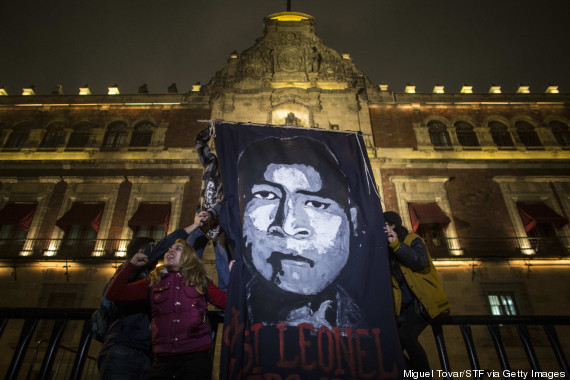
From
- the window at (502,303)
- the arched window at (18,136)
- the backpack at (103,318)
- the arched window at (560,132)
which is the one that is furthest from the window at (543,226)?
the arched window at (18,136)

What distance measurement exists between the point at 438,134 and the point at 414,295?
15166 millimetres

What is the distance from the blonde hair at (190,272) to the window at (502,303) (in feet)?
42.6

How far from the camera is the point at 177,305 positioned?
9.84ft

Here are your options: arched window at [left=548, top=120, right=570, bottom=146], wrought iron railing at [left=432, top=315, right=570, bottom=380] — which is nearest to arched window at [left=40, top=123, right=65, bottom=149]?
wrought iron railing at [left=432, top=315, right=570, bottom=380]

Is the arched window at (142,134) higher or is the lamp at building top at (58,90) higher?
the lamp at building top at (58,90)

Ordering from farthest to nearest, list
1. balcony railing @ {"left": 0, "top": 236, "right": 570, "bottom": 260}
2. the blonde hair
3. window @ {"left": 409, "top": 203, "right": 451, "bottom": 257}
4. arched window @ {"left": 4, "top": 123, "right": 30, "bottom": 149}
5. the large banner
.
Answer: arched window @ {"left": 4, "top": 123, "right": 30, "bottom": 149} → window @ {"left": 409, "top": 203, "right": 451, "bottom": 257} → balcony railing @ {"left": 0, "top": 236, "right": 570, "bottom": 260} → the blonde hair → the large banner

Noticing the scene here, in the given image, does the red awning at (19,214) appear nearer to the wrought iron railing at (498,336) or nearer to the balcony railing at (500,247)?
the wrought iron railing at (498,336)

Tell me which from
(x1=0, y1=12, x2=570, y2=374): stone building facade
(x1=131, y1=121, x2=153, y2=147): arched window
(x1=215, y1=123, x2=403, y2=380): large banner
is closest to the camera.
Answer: (x1=215, y1=123, x2=403, y2=380): large banner

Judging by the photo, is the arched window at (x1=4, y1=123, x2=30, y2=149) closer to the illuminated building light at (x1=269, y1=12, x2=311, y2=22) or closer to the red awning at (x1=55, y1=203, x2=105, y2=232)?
the red awning at (x1=55, y1=203, x2=105, y2=232)

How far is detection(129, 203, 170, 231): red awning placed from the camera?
43.4ft

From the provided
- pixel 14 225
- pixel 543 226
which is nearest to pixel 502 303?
pixel 543 226

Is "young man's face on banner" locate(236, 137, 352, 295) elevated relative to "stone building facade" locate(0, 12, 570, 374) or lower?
lower

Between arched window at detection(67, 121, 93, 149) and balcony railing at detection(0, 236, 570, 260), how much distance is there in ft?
17.7

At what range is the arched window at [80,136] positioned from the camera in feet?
53.5
